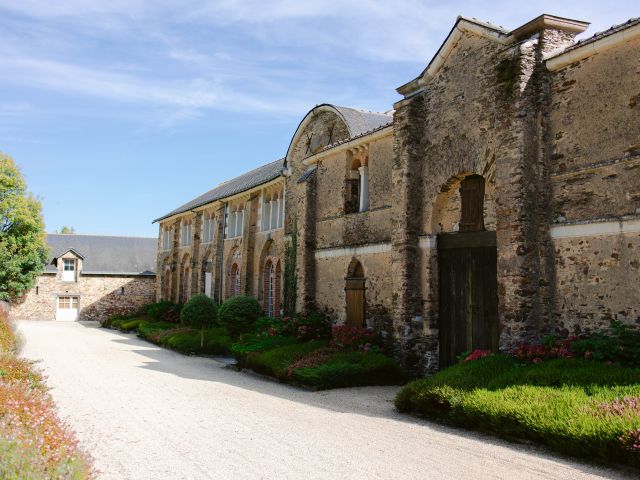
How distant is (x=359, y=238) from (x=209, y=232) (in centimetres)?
1811

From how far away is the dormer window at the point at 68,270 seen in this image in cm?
4094

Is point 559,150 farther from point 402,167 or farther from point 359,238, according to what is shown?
point 359,238

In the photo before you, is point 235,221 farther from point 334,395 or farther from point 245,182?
point 334,395

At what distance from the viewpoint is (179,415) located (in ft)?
30.3

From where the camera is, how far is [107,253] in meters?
43.8

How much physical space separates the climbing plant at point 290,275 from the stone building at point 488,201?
1846mm

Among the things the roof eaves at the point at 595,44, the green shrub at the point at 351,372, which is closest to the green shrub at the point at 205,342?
the green shrub at the point at 351,372

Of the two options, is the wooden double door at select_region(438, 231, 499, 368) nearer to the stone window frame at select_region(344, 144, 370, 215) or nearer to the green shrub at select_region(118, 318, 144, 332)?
the stone window frame at select_region(344, 144, 370, 215)

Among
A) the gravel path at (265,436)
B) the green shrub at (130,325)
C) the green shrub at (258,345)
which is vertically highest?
the green shrub at (258,345)

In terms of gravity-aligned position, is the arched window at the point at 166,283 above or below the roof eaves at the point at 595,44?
below

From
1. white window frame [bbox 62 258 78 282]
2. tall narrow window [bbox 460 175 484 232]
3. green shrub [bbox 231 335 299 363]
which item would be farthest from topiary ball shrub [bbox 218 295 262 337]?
white window frame [bbox 62 258 78 282]

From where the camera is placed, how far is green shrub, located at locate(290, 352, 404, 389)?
1220 centimetres

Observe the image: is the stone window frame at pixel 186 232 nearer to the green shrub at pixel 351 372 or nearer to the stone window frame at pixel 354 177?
the stone window frame at pixel 354 177

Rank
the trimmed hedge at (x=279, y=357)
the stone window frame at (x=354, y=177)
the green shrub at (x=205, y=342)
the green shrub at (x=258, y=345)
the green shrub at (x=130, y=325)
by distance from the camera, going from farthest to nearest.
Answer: the green shrub at (x=130, y=325) < the green shrub at (x=205, y=342) < the stone window frame at (x=354, y=177) < the green shrub at (x=258, y=345) < the trimmed hedge at (x=279, y=357)
